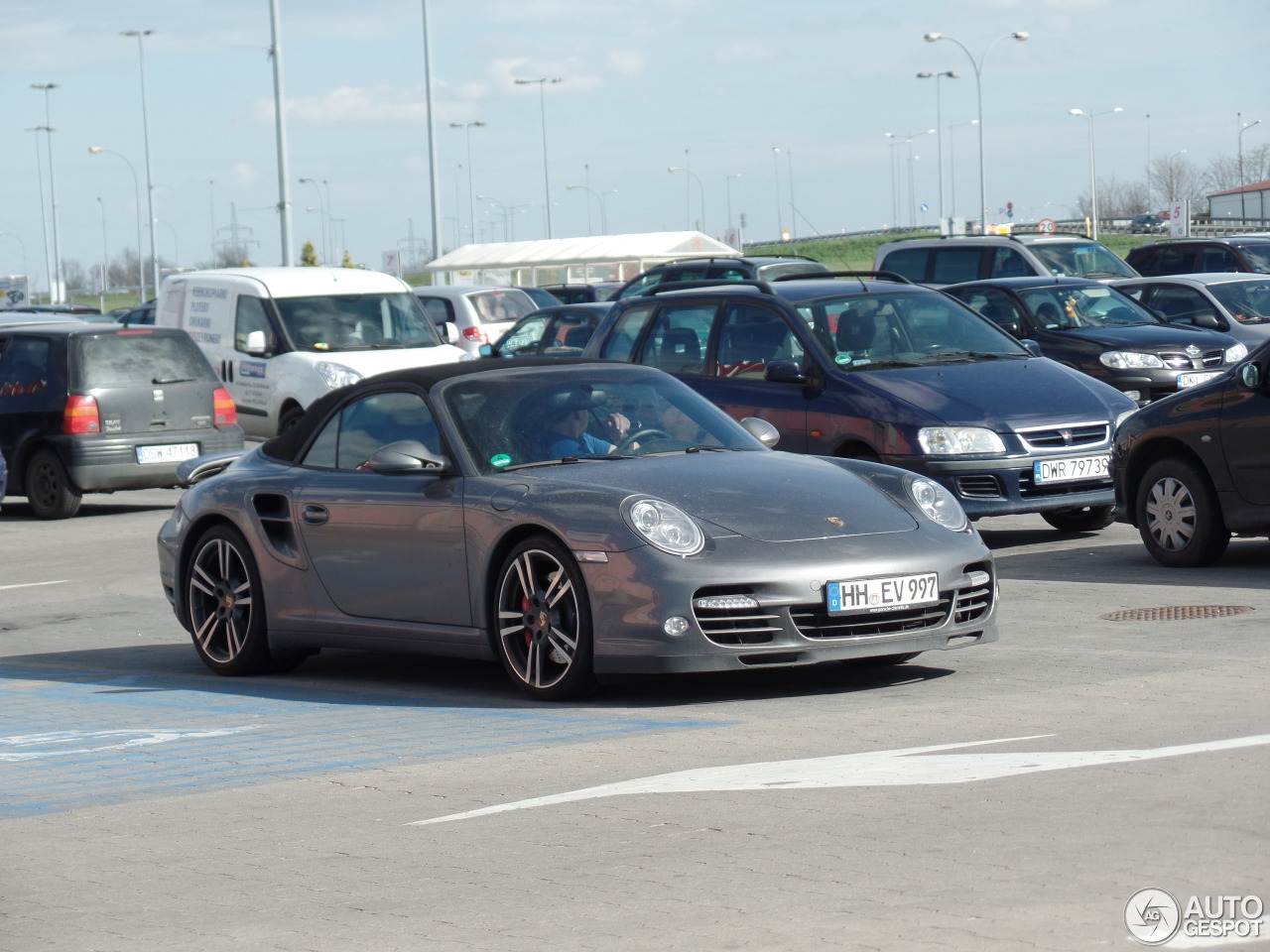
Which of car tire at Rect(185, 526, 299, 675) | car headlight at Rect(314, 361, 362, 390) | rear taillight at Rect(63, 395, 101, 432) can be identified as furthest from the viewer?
car headlight at Rect(314, 361, 362, 390)

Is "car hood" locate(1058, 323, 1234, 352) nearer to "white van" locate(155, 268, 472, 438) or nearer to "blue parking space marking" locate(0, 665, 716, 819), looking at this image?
"white van" locate(155, 268, 472, 438)

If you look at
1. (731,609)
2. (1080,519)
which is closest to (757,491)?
(731,609)

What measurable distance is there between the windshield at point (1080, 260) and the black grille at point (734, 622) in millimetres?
19186

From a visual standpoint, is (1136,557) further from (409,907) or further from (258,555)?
(409,907)

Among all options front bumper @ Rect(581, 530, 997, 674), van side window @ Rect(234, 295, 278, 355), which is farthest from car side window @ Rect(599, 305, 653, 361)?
van side window @ Rect(234, 295, 278, 355)

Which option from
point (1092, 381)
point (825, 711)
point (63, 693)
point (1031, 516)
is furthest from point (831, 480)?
point (1031, 516)

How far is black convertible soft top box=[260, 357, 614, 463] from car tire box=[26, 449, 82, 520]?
9.23 metres

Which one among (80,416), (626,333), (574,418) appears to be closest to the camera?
(574,418)

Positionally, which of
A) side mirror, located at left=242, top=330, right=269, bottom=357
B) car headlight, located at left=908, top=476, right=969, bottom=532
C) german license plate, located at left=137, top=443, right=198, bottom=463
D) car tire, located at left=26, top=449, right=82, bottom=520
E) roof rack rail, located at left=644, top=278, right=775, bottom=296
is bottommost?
car tire, located at left=26, top=449, right=82, bottom=520

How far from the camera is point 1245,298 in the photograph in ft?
72.8

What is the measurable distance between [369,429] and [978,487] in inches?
187

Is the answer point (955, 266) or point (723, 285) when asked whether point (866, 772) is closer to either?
point (723, 285)

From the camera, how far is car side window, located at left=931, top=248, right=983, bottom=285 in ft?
83.6

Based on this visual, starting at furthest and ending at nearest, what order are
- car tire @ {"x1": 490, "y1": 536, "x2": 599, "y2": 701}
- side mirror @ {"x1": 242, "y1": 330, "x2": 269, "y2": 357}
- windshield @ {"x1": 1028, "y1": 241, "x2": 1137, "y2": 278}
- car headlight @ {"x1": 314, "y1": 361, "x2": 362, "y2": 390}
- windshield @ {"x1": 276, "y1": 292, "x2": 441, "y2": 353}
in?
windshield @ {"x1": 1028, "y1": 241, "x2": 1137, "y2": 278}
windshield @ {"x1": 276, "y1": 292, "x2": 441, "y2": 353}
side mirror @ {"x1": 242, "y1": 330, "x2": 269, "y2": 357}
car headlight @ {"x1": 314, "y1": 361, "x2": 362, "y2": 390}
car tire @ {"x1": 490, "y1": 536, "x2": 599, "y2": 701}
